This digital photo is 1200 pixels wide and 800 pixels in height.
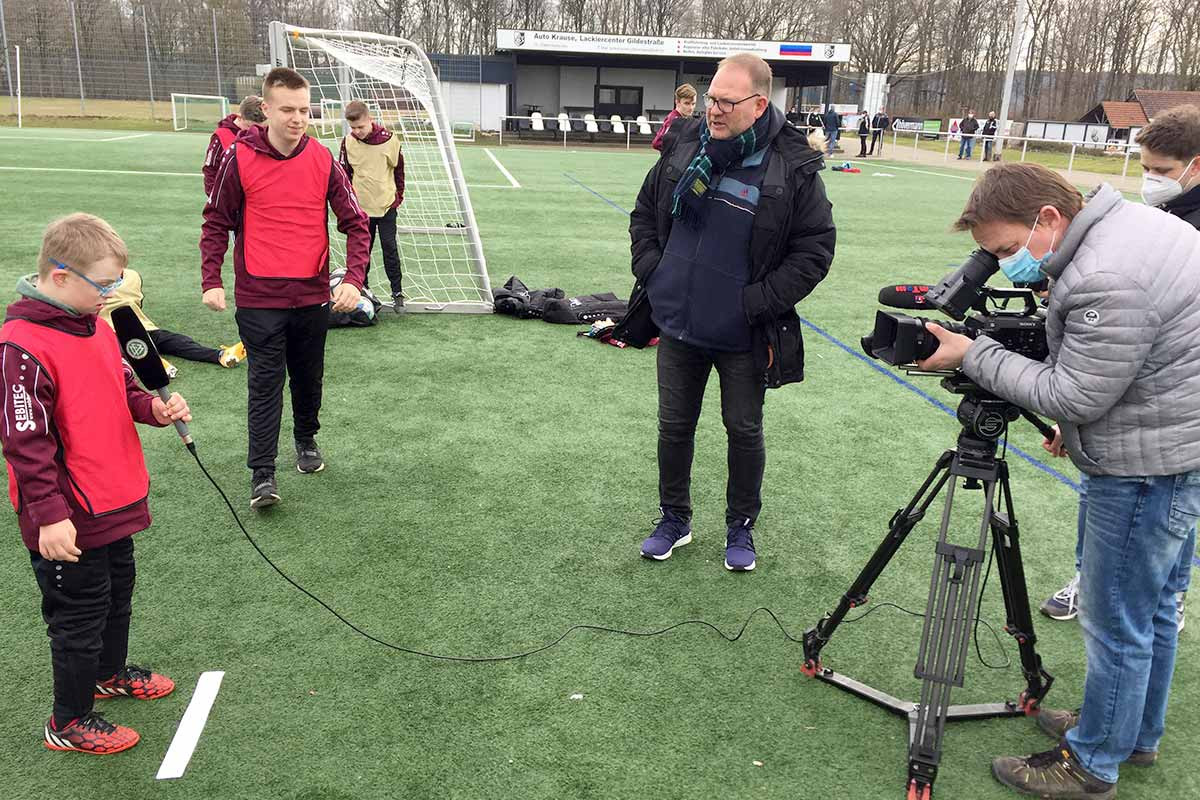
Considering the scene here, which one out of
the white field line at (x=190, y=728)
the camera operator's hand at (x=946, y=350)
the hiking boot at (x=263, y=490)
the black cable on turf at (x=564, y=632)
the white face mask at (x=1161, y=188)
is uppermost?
the white face mask at (x=1161, y=188)

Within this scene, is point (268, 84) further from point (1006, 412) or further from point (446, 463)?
point (1006, 412)

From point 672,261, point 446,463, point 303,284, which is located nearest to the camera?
point 672,261

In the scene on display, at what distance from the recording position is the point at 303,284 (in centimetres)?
396

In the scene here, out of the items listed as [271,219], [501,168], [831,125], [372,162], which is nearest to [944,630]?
[271,219]

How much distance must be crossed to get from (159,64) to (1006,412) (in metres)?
38.1

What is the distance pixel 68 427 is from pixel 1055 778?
288cm

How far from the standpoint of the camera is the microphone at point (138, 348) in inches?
100

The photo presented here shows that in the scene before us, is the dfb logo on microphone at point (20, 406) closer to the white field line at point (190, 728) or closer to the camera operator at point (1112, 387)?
the white field line at point (190, 728)

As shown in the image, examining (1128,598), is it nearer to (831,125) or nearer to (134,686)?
(134,686)

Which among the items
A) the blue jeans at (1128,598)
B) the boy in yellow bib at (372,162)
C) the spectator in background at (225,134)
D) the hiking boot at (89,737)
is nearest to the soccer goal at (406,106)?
the boy in yellow bib at (372,162)

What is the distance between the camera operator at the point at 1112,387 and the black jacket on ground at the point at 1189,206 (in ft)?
4.13

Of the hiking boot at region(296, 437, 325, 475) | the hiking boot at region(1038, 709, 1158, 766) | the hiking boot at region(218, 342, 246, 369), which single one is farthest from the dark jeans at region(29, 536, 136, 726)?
the hiking boot at region(218, 342, 246, 369)

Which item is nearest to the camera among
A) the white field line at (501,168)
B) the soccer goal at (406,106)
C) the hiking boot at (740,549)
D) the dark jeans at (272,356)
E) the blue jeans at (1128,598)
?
the blue jeans at (1128,598)

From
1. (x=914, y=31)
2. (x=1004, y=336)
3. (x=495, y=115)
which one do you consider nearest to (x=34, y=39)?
(x=495, y=115)
